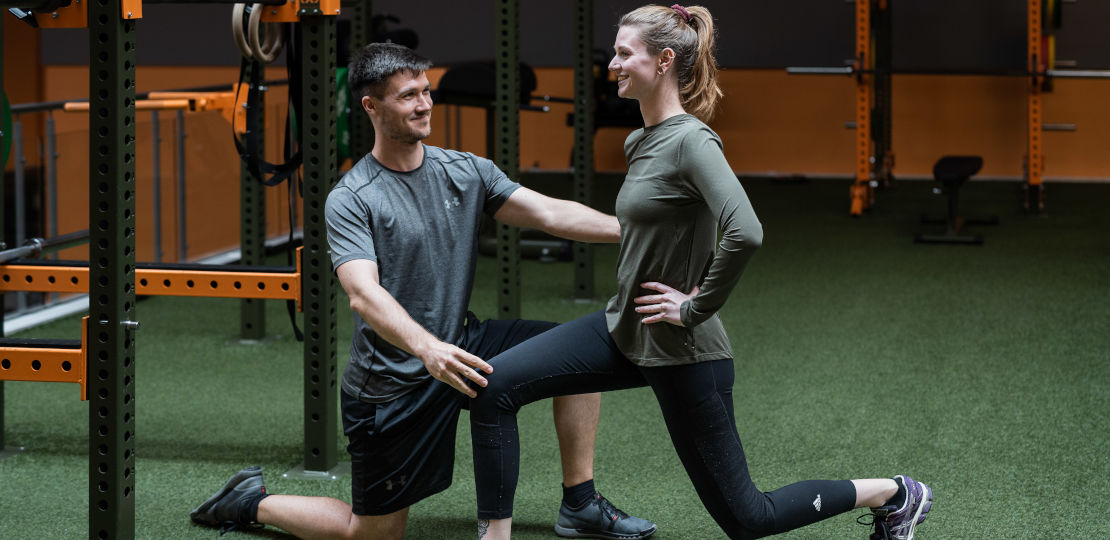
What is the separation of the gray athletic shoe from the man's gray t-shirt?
1.09m

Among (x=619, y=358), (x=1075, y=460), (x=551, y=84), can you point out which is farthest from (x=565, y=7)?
(x=619, y=358)

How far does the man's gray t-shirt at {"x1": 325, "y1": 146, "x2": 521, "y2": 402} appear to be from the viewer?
284cm

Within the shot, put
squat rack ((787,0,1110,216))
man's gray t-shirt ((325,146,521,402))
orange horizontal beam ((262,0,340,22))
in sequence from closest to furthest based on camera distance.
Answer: man's gray t-shirt ((325,146,521,402))
orange horizontal beam ((262,0,340,22))
squat rack ((787,0,1110,216))

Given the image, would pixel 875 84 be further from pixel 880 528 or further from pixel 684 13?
pixel 684 13

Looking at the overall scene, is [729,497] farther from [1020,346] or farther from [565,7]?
[565,7]

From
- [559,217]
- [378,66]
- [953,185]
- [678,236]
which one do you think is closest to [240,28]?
[378,66]

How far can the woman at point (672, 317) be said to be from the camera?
245cm

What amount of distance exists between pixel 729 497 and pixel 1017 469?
143cm

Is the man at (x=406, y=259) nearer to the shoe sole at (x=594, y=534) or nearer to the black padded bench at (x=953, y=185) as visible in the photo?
the shoe sole at (x=594, y=534)

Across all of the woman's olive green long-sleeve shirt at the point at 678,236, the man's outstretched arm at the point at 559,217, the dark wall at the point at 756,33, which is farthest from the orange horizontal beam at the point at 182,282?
the dark wall at the point at 756,33

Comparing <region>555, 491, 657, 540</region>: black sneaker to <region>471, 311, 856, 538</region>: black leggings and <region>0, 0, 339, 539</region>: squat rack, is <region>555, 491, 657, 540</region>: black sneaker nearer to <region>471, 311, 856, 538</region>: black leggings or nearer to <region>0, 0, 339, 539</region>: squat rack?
<region>471, 311, 856, 538</region>: black leggings

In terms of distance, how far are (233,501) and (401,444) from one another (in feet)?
1.91

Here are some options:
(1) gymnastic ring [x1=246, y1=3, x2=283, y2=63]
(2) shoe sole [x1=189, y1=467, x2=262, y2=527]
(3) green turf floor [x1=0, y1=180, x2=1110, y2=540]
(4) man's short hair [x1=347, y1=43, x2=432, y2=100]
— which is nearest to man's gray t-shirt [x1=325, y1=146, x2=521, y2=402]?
(4) man's short hair [x1=347, y1=43, x2=432, y2=100]

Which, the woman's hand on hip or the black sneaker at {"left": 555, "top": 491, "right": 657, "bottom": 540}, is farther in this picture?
the black sneaker at {"left": 555, "top": 491, "right": 657, "bottom": 540}
